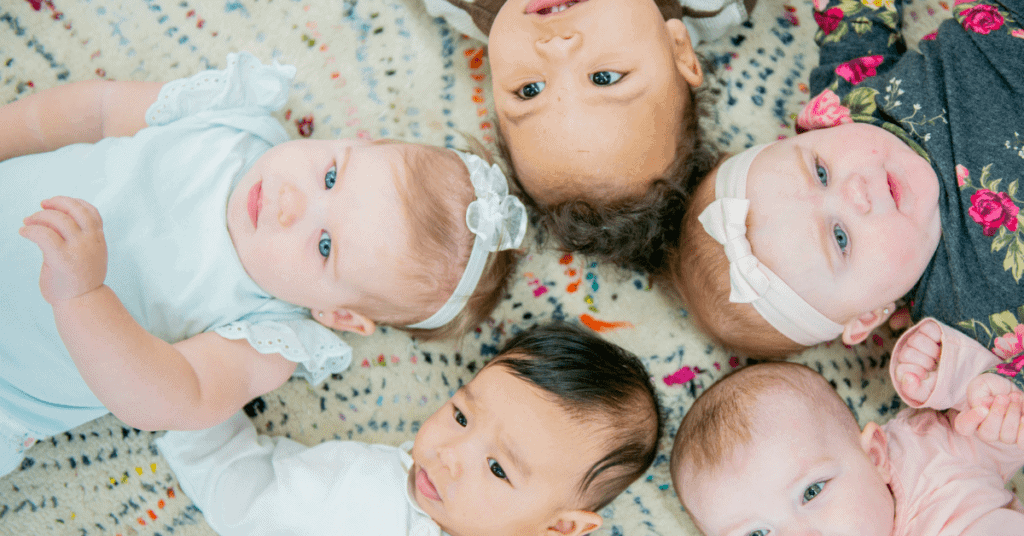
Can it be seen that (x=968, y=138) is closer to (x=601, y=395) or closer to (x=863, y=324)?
(x=863, y=324)

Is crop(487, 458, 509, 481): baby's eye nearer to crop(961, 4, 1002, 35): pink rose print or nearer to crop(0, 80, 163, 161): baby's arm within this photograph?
crop(0, 80, 163, 161): baby's arm

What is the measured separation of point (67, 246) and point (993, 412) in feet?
5.54

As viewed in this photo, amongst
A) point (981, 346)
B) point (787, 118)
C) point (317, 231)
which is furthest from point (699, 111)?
point (317, 231)

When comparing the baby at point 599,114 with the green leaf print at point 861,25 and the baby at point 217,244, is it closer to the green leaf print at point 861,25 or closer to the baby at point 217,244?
the baby at point 217,244

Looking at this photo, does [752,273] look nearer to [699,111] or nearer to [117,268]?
[699,111]

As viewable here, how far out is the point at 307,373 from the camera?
1.58 metres

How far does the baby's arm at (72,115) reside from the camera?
4.76 feet

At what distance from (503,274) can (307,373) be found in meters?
0.52

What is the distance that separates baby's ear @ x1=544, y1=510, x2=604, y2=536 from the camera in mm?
1343

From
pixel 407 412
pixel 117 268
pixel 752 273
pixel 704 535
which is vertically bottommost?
pixel 704 535

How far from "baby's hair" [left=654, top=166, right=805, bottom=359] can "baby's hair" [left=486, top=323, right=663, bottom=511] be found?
0.68 ft

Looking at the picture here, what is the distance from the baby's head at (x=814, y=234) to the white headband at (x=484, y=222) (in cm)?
38

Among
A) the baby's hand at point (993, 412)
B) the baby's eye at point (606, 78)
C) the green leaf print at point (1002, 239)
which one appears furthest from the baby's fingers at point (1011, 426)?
the baby's eye at point (606, 78)

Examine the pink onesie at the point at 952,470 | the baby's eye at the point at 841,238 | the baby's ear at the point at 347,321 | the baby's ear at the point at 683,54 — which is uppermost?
the baby's ear at the point at 683,54
